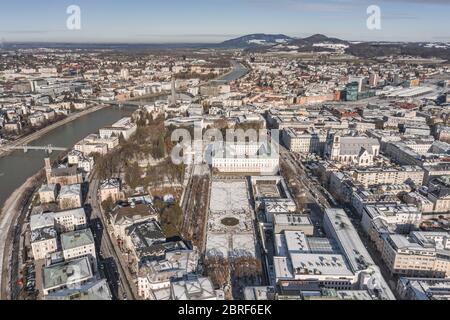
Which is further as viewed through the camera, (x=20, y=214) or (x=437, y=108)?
(x=437, y=108)

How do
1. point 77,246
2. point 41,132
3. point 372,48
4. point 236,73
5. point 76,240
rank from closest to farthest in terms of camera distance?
point 77,246, point 76,240, point 41,132, point 236,73, point 372,48

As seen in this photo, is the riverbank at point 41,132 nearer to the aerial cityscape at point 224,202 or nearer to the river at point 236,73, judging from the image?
the aerial cityscape at point 224,202

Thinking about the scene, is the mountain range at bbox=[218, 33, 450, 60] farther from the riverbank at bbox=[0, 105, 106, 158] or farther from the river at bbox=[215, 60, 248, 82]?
the riverbank at bbox=[0, 105, 106, 158]

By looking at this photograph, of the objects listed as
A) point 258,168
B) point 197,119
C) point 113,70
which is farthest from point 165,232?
point 113,70

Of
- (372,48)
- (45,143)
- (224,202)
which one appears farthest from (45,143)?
(372,48)

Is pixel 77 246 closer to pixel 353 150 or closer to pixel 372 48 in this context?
pixel 353 150

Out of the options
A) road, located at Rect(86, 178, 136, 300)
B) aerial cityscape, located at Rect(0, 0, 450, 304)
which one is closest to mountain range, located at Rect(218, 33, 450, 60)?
aerial cityscape, located at Rect(0, 0, 450, 304)
